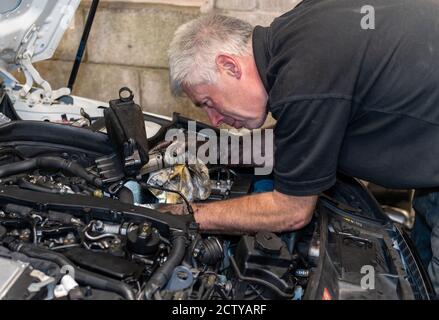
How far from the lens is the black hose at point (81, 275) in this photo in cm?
129

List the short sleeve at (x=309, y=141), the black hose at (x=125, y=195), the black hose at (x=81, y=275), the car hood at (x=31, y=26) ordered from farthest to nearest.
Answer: the car hood at (x=31, y=26) < the black hose at (x=125, y=195) < the short sleeve at (x=309, y=141) < the black hose at (x=81, y=275)

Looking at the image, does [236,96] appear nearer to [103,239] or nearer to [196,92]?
[196,92]

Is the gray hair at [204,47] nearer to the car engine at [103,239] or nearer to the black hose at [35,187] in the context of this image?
the car engine at [103,239]

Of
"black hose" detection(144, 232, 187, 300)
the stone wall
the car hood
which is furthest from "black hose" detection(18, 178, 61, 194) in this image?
the stone wall

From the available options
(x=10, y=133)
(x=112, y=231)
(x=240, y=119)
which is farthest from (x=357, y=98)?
(x=10, y=133)

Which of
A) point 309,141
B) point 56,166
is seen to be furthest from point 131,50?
point 309,141

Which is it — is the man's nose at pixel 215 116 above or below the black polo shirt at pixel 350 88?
below

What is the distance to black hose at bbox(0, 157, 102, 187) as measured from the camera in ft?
5.90

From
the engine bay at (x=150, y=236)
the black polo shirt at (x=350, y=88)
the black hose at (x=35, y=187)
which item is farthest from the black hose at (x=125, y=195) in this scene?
the black polo shirt at (x=350, y=88)

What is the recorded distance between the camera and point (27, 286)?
123 cm

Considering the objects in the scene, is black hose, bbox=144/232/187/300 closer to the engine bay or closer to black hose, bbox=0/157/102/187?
the engine bay

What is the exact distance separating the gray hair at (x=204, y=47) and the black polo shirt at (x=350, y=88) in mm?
63

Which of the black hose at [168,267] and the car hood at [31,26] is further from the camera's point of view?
the car hood at [31,26]

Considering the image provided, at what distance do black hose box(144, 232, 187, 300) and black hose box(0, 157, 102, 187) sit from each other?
0.44 meters
